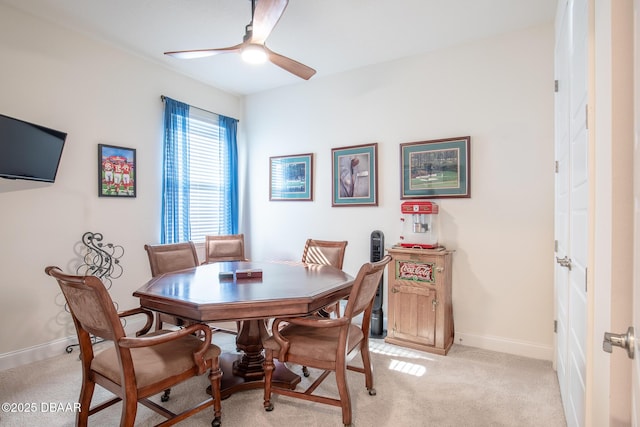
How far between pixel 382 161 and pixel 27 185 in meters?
3.30

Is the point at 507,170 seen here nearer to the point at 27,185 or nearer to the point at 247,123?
the point at 247,123

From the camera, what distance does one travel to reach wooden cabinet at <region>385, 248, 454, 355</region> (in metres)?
3.18

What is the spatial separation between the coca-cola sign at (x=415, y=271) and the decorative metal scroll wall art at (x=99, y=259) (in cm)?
288

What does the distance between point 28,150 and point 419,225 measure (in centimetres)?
342

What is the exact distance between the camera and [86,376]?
6.19 feet

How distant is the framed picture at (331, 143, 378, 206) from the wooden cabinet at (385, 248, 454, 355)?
2.79 feet

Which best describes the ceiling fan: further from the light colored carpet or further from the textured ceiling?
the light colored carpet

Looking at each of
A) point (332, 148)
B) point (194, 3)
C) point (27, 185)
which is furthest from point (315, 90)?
point (27, 185)

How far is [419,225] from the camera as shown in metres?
3.51

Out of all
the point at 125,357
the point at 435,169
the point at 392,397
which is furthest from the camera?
the point at 435,169

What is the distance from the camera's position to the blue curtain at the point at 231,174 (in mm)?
4809

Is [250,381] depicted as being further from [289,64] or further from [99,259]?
[289,64]

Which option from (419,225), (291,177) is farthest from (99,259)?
(419,225)

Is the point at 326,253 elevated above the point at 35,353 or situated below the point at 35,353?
above
